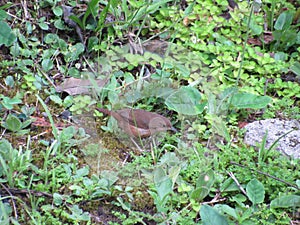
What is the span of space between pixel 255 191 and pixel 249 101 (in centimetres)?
62

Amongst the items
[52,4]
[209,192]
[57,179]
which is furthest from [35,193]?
[52,4]

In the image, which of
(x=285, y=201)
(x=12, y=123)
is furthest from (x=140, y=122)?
(x=285, y=201)

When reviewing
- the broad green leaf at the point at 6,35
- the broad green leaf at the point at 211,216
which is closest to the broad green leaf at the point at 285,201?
the broad green leaf at the point at 211,216

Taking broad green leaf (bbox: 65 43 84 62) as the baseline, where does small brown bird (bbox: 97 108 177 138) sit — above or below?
below

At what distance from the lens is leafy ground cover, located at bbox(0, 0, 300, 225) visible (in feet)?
8.49

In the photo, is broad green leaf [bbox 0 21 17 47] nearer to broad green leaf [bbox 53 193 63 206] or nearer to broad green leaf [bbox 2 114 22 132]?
broad green leaf [bbox 2 114 22 132]

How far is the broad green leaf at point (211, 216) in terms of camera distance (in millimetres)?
2447

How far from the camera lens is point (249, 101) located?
305 centimetres

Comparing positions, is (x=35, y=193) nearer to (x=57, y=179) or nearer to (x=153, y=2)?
(x=57, y=179)

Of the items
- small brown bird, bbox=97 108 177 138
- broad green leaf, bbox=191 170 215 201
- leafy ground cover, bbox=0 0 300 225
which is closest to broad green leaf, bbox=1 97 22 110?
leafy ground cover, bbox=0 0 300 225

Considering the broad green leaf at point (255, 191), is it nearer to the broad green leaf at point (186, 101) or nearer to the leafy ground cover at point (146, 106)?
the leafy ground cover at point (146, 106)

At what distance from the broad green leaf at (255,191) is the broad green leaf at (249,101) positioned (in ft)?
1.78

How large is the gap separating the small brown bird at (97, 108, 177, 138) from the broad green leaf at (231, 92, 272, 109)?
1.23ft

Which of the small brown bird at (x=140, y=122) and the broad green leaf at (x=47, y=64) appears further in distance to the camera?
the broad green leaf at (x=47, y=64)
